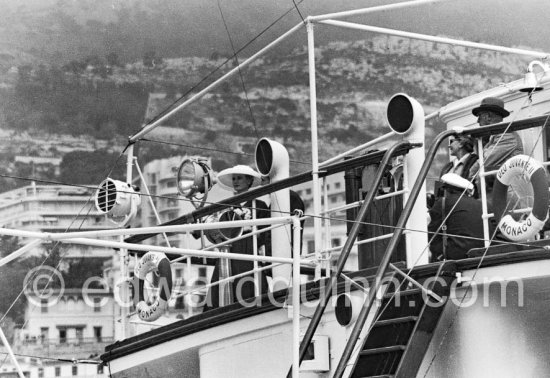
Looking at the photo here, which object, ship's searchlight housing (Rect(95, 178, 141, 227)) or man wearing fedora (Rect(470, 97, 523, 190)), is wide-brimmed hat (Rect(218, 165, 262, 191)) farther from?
man wearing fedora (Rect(470, 97, 523, 190))

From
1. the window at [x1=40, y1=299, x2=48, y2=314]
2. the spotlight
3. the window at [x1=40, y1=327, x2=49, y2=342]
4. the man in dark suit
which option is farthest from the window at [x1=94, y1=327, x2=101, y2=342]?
the man in dark suit

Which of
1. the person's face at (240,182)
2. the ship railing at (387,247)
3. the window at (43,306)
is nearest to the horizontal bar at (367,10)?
the ship railing at (387,247)

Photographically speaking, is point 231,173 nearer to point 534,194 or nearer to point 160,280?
point 160,280

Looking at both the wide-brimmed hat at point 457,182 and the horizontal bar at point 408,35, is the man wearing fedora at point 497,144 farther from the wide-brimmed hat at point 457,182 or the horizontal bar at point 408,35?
the horizontal bar at point 408,35

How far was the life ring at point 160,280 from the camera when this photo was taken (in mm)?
8812

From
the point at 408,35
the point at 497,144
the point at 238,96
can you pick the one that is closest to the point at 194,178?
the point at 408,35

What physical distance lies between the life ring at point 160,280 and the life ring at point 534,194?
2850 mm

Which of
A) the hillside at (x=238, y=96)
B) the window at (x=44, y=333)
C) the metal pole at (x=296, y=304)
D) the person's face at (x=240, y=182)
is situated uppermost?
the hillside at (x=238, y=96)

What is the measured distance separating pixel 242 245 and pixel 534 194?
9.40 ft

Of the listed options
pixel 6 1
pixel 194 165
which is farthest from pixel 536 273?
pixel 6 1

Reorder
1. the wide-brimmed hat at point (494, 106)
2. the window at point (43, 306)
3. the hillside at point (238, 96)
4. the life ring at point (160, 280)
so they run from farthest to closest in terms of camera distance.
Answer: the hillside at point (238, 96) → the window at point (43, 306) → the life ring at point (160, 280) → the wide-brimmed hat at point (494, 106)

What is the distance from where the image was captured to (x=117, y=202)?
1006 cm

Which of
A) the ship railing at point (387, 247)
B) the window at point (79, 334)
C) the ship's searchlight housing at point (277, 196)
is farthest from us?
the window at point (79, 334)

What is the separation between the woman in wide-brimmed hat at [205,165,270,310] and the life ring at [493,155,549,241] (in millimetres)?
2209
